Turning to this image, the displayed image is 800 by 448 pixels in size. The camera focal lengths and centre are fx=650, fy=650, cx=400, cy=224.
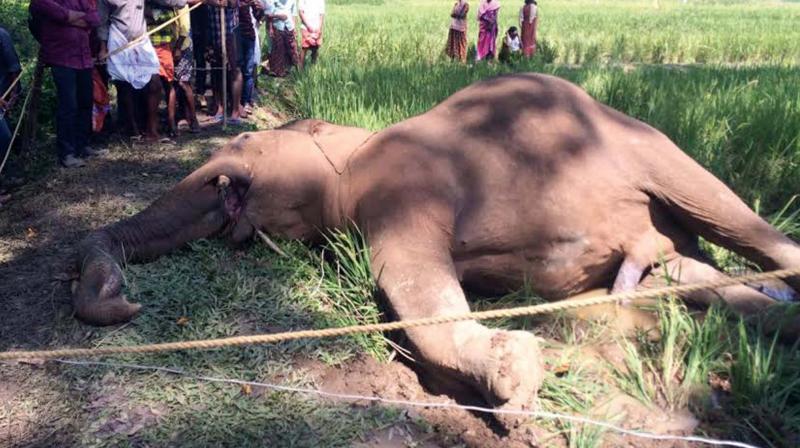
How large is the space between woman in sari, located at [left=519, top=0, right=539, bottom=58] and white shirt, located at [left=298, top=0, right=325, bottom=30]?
470cm

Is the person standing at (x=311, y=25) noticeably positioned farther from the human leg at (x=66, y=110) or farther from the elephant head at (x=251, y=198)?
the elephant head at (x=251, y=198)

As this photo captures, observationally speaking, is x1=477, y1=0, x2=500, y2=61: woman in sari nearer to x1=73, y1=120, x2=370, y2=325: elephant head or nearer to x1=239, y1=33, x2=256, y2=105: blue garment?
x1=239, y1=33, x2=256, y2=105: blue garment

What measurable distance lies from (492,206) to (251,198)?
1.22 m

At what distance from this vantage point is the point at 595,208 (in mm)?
2932

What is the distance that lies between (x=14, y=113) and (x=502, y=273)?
518 centimetres

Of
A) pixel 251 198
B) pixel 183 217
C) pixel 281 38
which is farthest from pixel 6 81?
pixel 281 38

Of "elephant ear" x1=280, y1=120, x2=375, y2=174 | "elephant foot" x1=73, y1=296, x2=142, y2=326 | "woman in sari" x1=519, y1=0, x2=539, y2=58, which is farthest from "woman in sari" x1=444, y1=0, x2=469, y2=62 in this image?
"elephant foot" x1=73, y1=296, x2=142, y2=326

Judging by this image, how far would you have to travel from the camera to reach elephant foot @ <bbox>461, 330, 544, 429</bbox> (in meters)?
2.19

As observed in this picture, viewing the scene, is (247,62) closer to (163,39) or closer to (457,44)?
(163,39)

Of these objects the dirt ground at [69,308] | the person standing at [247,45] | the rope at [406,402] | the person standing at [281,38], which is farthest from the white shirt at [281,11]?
the rope at [406,402]

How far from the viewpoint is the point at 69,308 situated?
3004mm

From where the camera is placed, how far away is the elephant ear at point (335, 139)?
3201 mm

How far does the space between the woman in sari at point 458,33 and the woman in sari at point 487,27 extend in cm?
35

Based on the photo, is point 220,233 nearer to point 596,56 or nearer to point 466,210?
point 466,210
